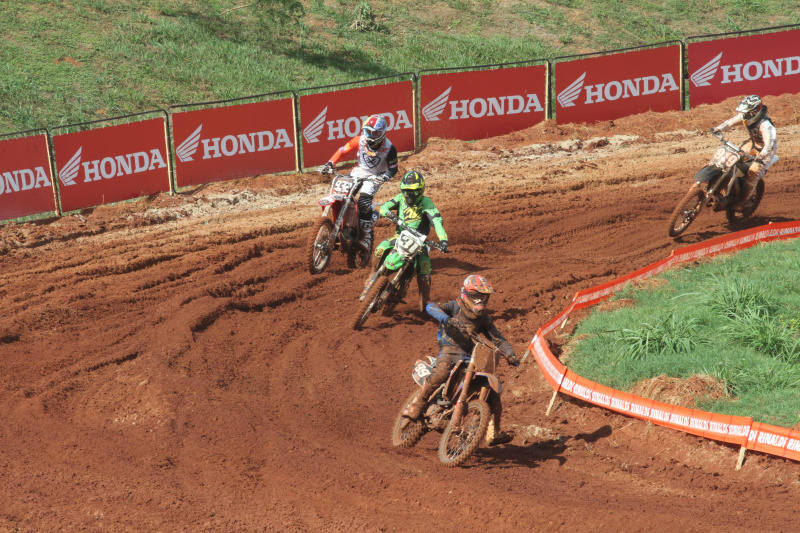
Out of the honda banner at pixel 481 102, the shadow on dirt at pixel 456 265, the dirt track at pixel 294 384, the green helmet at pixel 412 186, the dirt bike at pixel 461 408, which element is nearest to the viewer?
the dirt track at pixel 294 384

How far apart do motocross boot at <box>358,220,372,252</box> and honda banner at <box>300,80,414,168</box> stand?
631 cm

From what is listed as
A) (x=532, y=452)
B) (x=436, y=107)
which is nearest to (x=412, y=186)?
(x=532, y=452)

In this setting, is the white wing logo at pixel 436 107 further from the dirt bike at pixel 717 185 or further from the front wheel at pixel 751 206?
the front wheel at pixel 751 206

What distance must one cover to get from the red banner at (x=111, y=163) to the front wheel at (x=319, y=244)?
20.3 ft

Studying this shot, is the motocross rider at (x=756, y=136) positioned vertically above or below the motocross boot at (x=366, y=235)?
above

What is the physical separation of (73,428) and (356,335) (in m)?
3.88

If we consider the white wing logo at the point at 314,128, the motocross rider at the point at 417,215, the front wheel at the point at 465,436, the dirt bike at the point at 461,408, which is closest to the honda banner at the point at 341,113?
the white wing logo at the point at 314,128

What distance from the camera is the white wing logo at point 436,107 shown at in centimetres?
1962

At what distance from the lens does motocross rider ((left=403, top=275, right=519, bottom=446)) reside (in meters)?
7.69

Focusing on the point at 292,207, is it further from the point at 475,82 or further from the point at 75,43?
the point at 75,43

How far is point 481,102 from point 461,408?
13.9 m

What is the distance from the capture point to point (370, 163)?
12742 mm

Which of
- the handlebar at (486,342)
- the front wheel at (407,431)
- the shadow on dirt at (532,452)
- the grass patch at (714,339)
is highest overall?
the handlebar at (486,342)

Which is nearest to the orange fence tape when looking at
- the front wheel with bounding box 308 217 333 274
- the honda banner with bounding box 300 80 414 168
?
the front wheel with bounding box 308 217 333 274
